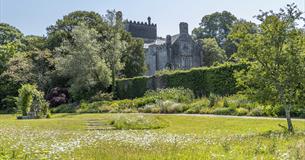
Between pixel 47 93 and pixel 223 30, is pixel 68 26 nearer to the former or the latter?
pixel 47 93

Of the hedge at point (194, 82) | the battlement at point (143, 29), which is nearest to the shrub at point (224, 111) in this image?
the hedge at point (194, 82)

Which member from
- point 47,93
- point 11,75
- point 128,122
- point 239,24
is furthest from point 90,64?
point 239,24

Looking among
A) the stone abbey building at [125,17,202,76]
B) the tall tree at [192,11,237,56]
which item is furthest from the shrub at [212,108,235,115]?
the tall tree at [192,11,237,56]

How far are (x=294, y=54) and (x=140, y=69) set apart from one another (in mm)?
42372

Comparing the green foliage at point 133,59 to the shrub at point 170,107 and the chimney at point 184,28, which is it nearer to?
the chimney at point 184,28

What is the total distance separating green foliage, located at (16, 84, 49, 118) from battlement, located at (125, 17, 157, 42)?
2463 inches

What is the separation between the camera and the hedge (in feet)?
94.0

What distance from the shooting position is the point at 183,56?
6625 cm

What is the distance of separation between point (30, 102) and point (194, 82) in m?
14.8

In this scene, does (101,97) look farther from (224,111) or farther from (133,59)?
(224,111)

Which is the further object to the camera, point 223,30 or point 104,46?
point 223,30

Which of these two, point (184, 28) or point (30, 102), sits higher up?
point (184, 28)

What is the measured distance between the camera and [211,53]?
6644 centimetres

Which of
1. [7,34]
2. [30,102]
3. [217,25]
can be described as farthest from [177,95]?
[217,25]
